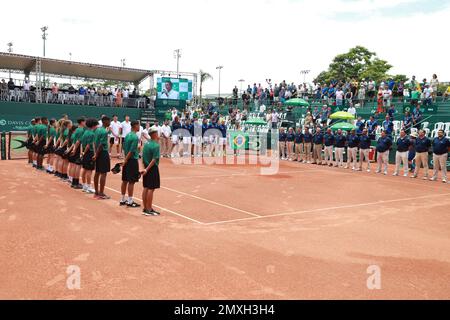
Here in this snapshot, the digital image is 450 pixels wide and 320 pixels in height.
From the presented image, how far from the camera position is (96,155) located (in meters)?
10.6

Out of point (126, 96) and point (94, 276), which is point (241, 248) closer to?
point (94, 276)

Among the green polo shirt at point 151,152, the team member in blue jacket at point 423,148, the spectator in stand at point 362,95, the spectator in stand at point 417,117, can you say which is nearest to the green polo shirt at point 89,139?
the green polo shirt at point 151,152

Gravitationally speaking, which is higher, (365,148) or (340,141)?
(340,141)

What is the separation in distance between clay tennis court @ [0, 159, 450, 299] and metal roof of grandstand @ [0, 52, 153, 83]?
2225 centimetres

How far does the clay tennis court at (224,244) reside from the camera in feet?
17.1

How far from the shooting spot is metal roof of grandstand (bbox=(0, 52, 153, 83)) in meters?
31.6

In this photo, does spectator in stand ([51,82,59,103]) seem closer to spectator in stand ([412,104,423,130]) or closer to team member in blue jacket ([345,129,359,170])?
team member in blue jacket ([345,129,359,170])

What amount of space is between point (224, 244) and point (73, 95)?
2931cm

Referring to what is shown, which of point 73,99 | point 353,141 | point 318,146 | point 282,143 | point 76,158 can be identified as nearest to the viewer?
point 76,158

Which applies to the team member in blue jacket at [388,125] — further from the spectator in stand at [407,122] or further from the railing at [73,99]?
the railing at [73,99]

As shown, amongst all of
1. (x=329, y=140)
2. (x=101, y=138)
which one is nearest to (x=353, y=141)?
(x=329, y=140)

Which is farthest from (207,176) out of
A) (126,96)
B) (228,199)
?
(126,96)

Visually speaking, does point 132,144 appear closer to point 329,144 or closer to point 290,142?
point 329,144

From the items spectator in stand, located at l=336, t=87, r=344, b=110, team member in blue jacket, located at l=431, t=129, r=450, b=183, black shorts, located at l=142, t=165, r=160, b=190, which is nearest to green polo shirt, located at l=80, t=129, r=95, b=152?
black shorts, located at l=142, t=165, r=160, b=190
